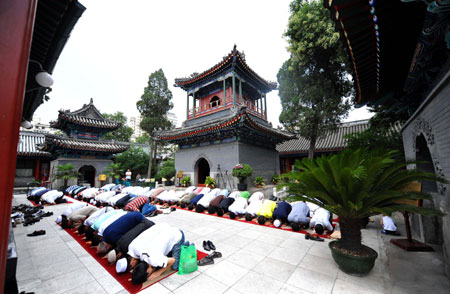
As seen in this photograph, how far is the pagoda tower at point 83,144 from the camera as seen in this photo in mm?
16797

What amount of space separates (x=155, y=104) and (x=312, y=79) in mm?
17228

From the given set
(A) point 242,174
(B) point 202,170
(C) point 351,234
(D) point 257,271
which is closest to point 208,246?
(D) point 257,271

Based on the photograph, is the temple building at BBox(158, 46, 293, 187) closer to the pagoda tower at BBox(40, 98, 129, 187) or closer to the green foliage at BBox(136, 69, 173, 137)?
the green foliage at BBox(136, 69, 173, 137)

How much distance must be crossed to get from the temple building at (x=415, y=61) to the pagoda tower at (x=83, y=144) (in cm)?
2079

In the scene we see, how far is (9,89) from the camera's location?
91 cm

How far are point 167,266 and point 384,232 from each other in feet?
19.9

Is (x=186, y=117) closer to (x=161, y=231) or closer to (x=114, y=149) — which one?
(x=114, y=149)

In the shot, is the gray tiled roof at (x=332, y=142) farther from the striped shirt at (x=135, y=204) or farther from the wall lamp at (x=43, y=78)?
the wall lamp at (x=43, y=78)

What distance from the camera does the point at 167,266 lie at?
11.6 ft

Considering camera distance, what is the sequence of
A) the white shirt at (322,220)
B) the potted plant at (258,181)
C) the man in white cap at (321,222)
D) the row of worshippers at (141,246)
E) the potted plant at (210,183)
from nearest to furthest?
the row of worshippers at (141,246) → the man in white cap at (321,222) → the white shirt at (322,220) → the potted plant at (210,183) → the potted plant at (258,181)

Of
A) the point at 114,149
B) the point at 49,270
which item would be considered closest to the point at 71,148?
the point at 114,149

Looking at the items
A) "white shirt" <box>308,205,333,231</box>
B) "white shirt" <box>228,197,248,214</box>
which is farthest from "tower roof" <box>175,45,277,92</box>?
"white shirt" <box>308,205,333,231</box>

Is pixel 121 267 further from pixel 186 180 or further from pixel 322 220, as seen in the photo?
pixel 186 180

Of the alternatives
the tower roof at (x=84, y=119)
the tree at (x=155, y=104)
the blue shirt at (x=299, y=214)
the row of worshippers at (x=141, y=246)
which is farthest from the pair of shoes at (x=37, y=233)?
the tree at (x=155, y=104)
